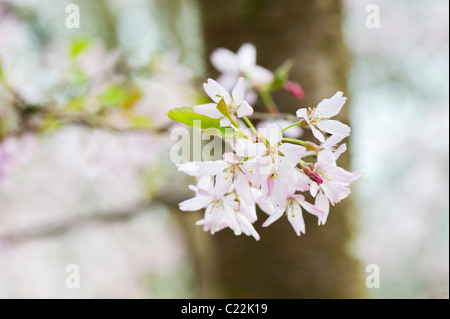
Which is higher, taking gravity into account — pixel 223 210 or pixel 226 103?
pixel 226 103

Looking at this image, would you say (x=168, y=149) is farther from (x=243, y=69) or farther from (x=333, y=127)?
(x=333, y=127)

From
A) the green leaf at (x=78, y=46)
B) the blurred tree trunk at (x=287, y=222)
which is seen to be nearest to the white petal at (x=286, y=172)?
the blurred tree trunk at (x=287, y=222)

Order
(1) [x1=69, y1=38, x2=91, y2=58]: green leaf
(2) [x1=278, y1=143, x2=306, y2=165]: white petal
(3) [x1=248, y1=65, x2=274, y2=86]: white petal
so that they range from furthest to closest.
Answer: (1) [x1=69, y1=38, x2=91, y2=58]: green leaf
(3) [x1=248, y1=65, x2=274, y2=86]: white petal
(2) [x1=278, y1=143, x2=306, y2=165]: white petal

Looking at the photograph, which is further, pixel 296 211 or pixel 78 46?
pixel 78 46

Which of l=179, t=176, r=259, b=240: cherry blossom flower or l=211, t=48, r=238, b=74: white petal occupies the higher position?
l=211, t=48, r=238, b=74: white petal

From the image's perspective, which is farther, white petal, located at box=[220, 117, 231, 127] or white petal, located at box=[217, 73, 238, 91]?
white petal, located at box=[217, 73, 238, 91]

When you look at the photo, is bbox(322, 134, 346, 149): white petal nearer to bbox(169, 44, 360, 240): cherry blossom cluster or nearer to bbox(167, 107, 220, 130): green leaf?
bbox(169, 44, 360, 240): cherry blossom cluster

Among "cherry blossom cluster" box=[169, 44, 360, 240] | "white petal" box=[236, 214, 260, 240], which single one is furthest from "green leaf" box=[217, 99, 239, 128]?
"white petal" box=[236, 214, 260, 240]

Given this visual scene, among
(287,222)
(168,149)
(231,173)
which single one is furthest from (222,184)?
(168,149)
